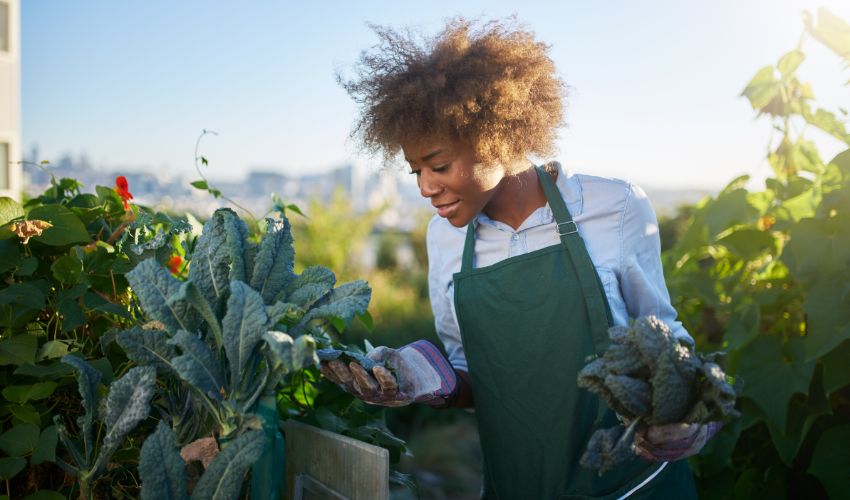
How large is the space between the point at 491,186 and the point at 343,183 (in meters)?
6.81

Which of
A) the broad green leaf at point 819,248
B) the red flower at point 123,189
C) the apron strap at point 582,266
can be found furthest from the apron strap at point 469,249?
the broad green leaf at point 819,248

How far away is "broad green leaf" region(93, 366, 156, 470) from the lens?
989 mm

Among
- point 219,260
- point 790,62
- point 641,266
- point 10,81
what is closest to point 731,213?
point 790,62

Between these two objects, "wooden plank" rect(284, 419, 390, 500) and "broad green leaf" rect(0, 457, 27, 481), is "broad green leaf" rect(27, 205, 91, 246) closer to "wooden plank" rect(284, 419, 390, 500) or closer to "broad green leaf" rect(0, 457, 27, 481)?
"broad green leaf" rect(0, 457, 27, 481)

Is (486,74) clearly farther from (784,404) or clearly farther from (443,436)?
(443,436)

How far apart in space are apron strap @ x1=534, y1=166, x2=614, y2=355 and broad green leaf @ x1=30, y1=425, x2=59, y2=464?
2.91ft

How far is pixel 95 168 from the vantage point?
2.00 m

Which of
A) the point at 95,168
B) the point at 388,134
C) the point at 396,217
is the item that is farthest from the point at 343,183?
the point at 388,134

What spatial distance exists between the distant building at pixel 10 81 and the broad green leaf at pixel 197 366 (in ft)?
18.1

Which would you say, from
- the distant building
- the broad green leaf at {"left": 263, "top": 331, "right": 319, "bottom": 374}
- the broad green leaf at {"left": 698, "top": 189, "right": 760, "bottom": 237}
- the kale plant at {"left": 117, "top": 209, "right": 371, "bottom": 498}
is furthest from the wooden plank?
the distant building

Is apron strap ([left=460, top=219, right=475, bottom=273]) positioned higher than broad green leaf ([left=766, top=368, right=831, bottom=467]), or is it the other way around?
apron strap ([left=460, top=219, right=475, bottom=273])

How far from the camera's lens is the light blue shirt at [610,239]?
1.45 metres

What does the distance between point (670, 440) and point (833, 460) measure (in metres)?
1.01

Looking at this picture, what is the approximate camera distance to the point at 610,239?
1.47 metres
